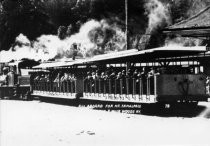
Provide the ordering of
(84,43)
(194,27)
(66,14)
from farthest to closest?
(66,14) → (84,43) → (194,27)

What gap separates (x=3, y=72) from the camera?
34500mm

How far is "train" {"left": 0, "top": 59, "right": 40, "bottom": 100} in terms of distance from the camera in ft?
104

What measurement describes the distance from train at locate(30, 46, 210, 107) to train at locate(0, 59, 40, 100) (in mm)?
6348

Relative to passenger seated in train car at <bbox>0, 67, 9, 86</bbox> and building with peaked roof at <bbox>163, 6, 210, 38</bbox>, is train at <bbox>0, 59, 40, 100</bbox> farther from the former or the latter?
building with peaked roof at <bbox>163, 6, 210, 38</bbox>

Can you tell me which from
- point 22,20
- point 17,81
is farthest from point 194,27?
point 22,20

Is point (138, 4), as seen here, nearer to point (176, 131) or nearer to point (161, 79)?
point (161, 79)

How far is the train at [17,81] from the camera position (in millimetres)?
31688

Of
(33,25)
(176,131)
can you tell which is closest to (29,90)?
(176,131)

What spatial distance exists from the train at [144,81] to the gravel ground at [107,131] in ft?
2.86

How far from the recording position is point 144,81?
17.4m

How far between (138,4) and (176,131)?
37.6 m

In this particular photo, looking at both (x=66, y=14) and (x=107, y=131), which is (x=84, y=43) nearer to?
(x=66, y=14)

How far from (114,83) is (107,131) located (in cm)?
752

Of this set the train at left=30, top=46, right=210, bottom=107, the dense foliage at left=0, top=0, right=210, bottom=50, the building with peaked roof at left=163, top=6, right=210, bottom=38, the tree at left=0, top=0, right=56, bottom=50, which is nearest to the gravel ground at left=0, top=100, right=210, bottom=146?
the train at left=30, top=46, right=210, bottom=107
